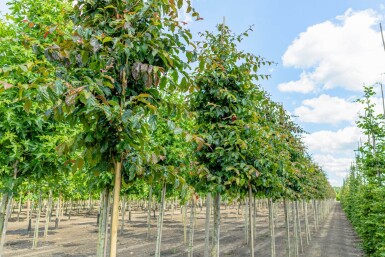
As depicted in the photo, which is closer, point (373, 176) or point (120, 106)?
point (120, 106)

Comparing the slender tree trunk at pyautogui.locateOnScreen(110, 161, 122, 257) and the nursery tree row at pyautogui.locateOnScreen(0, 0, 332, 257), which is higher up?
the nursery tree row at pyautogui.locateOnScreen(0, 0, 332, 257)

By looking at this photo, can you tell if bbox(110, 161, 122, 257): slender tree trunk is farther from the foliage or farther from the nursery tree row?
the foliage

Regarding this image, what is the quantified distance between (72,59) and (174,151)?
7.00 m

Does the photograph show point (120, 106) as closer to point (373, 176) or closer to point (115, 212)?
point (115, 212)

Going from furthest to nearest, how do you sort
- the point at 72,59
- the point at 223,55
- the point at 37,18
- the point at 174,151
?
the point at 174,151 < the point at 223,55 < the point at 37,18 < the point at 72,59

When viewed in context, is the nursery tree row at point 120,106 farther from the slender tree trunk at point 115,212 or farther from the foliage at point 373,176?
the foliage at point 373,176

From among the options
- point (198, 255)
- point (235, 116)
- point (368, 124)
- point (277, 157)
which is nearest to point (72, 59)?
point (235, 116)

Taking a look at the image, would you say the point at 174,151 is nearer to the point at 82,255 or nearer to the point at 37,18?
the point at 37,18

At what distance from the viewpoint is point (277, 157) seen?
655 centimetres

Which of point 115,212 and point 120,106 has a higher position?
point 120,106

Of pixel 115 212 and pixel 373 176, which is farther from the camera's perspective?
pixel 373 176

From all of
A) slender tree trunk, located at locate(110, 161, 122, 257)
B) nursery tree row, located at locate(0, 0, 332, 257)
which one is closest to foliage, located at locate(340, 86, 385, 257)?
nursery tree row, located at locate(0, 0, 332, 257)

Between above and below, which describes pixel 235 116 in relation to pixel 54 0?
below

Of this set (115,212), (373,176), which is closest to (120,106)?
(115,212)
